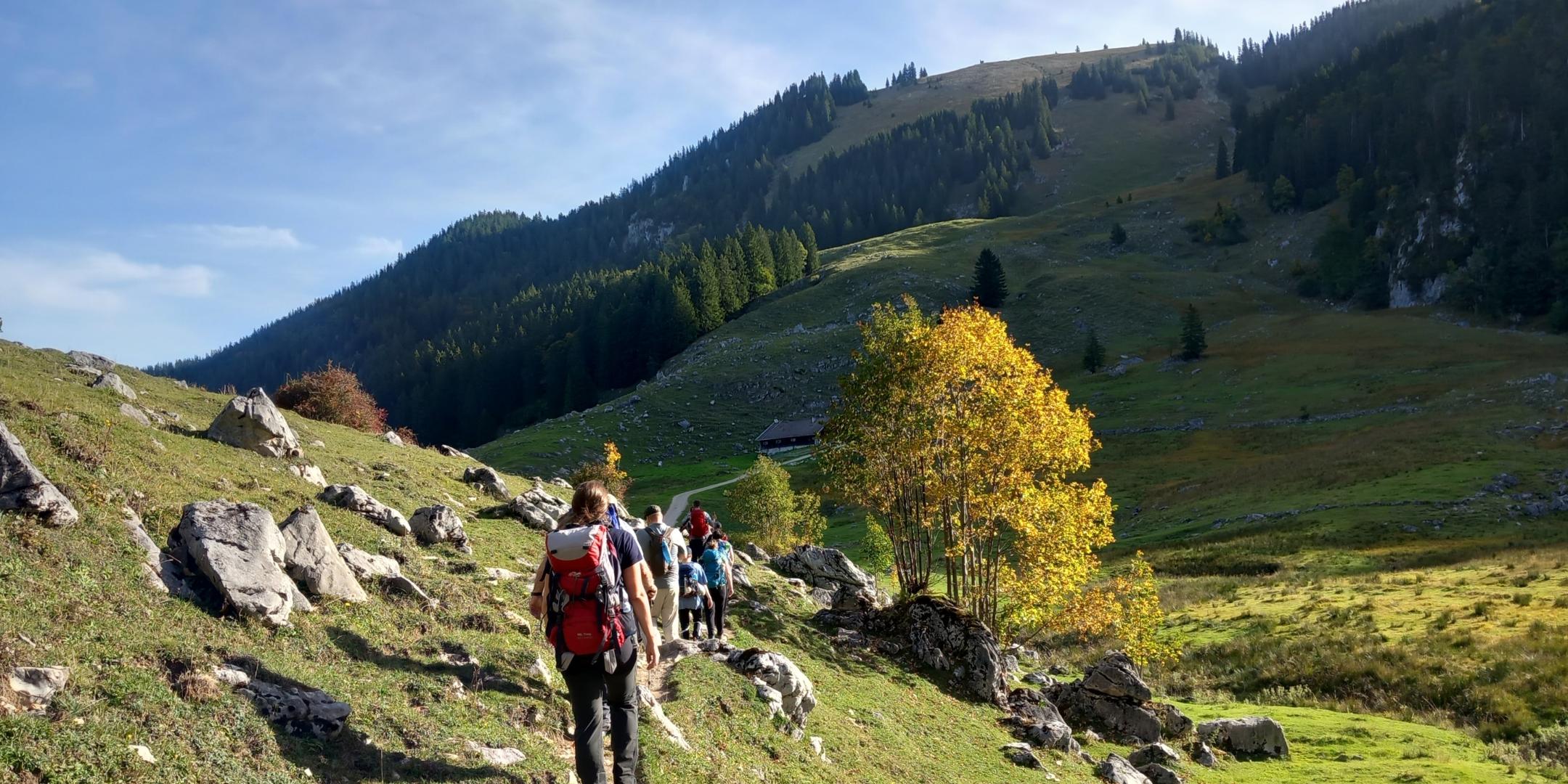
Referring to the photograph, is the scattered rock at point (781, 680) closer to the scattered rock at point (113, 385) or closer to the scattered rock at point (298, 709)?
the scattered rock at point (298, 709)

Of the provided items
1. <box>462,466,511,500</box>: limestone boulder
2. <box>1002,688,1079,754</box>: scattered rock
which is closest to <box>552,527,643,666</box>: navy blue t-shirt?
<box>1002,688,1079,754</box>: scattered rock

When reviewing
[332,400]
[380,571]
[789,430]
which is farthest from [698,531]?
[789,430]

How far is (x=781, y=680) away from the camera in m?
15.8

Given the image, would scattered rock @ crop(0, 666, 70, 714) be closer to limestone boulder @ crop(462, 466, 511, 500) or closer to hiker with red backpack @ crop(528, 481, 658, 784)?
hiker with red backpack @ crop(528, 481, 658, 784)

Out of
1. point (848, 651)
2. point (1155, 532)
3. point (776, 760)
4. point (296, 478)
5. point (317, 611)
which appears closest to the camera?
point (317, 611)

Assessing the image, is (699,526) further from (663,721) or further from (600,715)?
(600,715)

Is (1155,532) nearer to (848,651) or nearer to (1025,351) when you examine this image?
(1025,351)

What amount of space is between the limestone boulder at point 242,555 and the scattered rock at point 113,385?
19755 millimetres

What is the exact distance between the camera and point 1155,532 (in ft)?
220

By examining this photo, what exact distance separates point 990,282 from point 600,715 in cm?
16570

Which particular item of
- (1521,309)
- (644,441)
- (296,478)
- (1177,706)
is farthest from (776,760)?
(1521,309)

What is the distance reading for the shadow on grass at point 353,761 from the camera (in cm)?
893

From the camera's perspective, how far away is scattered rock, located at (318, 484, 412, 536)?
1861cm

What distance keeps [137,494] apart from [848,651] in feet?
60.3
